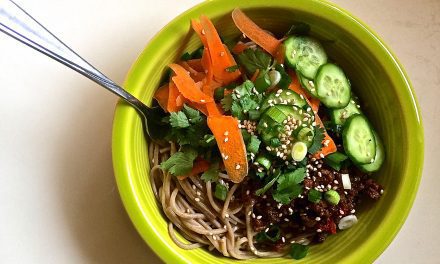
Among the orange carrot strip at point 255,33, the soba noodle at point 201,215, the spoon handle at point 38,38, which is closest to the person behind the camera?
the spoon handle at point 38,38

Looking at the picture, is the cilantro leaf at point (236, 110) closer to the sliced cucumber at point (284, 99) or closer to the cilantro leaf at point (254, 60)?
the sliced cucumber at point (284, 99)

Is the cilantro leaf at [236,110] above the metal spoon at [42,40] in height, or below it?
above

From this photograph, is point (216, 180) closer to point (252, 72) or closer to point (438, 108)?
point (252, 72)

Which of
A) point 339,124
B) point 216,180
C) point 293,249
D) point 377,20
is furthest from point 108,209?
point 377,20

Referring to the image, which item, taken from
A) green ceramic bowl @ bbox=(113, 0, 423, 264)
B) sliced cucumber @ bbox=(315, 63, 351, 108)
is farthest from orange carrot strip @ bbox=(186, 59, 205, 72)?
sliced cucumber @ bbox=(315, 63, 351, 108)

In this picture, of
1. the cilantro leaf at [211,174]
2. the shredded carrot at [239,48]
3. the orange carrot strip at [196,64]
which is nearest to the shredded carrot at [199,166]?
the cilantro leaf at [211,174]

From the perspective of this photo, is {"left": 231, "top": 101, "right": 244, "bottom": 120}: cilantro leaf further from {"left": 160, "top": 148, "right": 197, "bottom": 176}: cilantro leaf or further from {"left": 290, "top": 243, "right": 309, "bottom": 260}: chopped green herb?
{"left": 290, "top": 243, "right": 309, "bottom": 260}: chopped green herb

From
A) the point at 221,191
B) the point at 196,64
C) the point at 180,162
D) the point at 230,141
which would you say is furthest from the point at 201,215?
the point at 196,64
